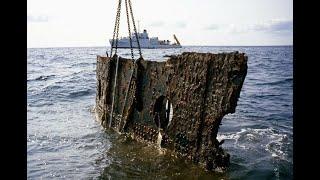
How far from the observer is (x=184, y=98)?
6.95 metres

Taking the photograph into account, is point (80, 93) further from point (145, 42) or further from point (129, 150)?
point (145, 42)

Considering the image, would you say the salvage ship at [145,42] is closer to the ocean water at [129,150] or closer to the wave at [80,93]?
the wave at [80,93]

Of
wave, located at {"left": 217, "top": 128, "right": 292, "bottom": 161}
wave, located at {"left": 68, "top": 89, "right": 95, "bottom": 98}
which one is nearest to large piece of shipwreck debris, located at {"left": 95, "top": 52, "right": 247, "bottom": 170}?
wave, located at {"left": 217, "top": 128, "right": 292, "bottom": 161}

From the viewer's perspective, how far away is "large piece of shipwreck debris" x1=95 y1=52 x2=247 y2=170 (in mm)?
6133

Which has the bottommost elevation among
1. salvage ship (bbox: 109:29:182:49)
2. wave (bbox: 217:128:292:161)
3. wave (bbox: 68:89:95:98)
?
wave (bbox: 217:128:292:161)

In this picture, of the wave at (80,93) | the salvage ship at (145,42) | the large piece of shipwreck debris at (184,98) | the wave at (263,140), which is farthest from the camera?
the salvage ship at (145,42)

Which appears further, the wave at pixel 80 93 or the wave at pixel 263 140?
the wave at pixel 80 93

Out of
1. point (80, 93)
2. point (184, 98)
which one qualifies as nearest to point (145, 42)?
point (80, 93)

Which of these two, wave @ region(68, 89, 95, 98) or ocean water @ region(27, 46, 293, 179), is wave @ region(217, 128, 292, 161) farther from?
wave @ region(68, 89, 95, 98)

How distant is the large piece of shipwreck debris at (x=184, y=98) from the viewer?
6133mm

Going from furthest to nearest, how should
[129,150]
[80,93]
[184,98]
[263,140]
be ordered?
[80,93] → [263,140] → [129,150] → [184,98]

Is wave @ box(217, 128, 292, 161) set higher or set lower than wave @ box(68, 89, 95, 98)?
lower

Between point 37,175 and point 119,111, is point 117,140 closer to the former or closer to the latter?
point 119,111

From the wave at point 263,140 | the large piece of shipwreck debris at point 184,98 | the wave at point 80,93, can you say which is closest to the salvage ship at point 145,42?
the wave at point 80,93
